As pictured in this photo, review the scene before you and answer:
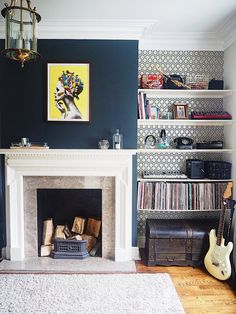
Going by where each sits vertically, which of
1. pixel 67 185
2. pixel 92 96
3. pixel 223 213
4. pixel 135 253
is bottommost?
pixel 135 253

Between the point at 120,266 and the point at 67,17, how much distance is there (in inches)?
108

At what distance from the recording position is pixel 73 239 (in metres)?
3.22

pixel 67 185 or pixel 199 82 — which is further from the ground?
pixel 199 82

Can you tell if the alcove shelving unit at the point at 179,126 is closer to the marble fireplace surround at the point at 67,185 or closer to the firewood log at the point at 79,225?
the marble fireplace surround at the point at 67,185

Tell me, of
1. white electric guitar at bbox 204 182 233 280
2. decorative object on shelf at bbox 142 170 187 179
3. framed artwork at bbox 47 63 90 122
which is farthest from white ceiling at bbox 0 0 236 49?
white electric guitar at bbox 204 182 233 280

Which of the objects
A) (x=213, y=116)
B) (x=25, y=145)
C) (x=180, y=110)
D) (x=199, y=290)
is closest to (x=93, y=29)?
(x=180, y=110)

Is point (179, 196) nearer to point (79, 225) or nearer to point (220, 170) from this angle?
point (220, 170)

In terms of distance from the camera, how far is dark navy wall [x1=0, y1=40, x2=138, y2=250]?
3092 mm

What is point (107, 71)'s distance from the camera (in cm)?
312

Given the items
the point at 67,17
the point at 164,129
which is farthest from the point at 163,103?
the point at 67,17

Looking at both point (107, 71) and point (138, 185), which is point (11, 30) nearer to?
point (107, 71)

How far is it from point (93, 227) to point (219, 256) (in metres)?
1.48

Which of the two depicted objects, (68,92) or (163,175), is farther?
(163,175)

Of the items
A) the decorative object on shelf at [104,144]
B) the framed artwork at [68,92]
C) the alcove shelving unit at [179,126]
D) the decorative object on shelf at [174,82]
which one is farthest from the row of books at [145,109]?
the framed artwork at [68,92]
